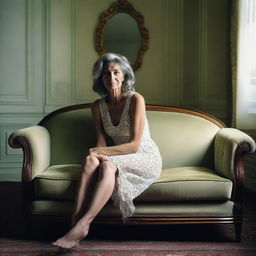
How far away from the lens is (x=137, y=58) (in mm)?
3268

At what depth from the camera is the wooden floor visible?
1.60 m

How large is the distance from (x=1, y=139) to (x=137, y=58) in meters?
1.39

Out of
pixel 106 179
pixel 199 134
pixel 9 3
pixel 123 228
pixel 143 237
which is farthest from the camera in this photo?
pixel 9 3

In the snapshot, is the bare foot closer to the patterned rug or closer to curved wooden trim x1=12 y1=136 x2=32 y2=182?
the patterned rug

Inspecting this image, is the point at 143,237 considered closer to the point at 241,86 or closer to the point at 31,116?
the point at 241,86

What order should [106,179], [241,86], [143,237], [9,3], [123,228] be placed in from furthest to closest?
[9,3] → [241,86] → [123,228] → [143,237] → [106,179]

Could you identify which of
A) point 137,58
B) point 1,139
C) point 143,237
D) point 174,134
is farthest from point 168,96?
A: point 143,237

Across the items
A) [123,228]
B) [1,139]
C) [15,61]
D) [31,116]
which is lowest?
[123,228]

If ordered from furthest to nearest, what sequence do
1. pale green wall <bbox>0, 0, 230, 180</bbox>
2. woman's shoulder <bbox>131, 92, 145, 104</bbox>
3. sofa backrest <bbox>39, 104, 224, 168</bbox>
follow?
1. pale green wall <bbox>0, 0, 230, 180</bbox>
2. sofa backrest <bbox>39, 104, 224, 168</bbox>
3. woman's shoulder <bbox>131, 92, 145, 104</bbox>

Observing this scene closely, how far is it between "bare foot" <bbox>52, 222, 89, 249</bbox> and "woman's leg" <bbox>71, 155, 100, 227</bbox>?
2.6 inches

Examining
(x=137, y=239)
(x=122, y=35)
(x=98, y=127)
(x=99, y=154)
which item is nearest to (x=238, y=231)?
(x=137, y=239)

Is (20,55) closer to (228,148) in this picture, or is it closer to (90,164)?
(90,164)

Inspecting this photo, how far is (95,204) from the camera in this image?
5.13ft

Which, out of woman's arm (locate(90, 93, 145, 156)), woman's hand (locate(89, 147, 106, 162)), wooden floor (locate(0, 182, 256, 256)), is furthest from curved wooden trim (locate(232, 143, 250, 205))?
woman's hand (locate(89, 147, 106, 162))
